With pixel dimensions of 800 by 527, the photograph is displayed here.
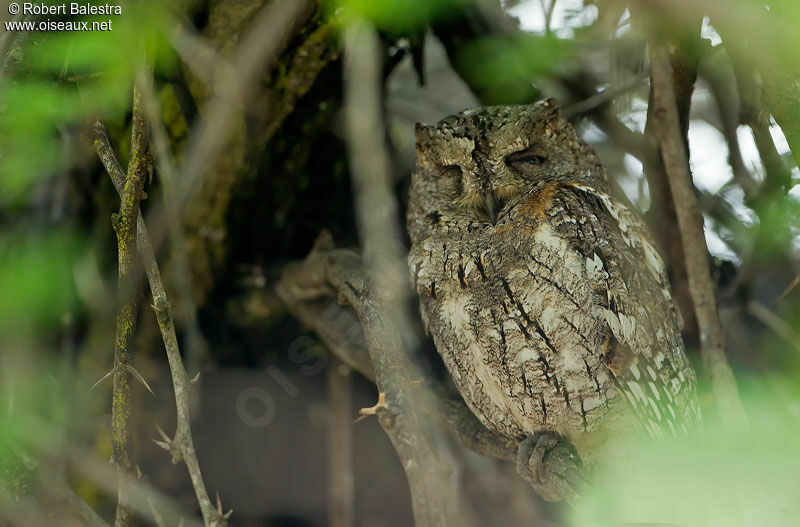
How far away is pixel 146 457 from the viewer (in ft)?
7.81

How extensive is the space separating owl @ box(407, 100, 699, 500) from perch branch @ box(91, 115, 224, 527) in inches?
27.8

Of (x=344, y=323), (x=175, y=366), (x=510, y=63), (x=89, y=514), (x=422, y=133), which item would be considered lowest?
(x=89, y=514)

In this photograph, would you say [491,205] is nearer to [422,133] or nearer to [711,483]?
[422,133]

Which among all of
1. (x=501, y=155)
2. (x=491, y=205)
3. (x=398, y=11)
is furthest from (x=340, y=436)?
(x=398, y=11)

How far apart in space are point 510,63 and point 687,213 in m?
0.73

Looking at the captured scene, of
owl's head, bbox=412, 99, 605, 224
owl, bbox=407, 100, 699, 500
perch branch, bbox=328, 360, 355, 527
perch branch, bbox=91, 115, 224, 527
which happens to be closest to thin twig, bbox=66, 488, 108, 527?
perch branch, bbox=91, 115, 224, 527

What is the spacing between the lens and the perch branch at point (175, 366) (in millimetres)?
1367

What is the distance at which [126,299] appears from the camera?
1442 mm

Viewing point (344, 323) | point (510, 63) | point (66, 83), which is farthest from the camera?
point (344, 323)

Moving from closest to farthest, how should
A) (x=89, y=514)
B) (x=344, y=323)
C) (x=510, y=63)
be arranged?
(x=89, y=514) → (x=510, y=63) → (x=344, y=323)

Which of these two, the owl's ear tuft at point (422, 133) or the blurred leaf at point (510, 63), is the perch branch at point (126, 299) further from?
the blurred leaf at point (510, 63)

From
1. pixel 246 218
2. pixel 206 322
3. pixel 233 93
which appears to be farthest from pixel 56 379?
pixel 233 93

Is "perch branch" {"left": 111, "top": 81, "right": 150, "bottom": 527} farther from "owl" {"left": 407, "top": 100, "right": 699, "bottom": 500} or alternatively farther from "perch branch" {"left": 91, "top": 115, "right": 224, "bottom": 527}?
"owl" {"left": 407, "top": 100, "right": 699, "bottom": 500}

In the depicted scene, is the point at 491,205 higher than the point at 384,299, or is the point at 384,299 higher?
the point at 491,205
